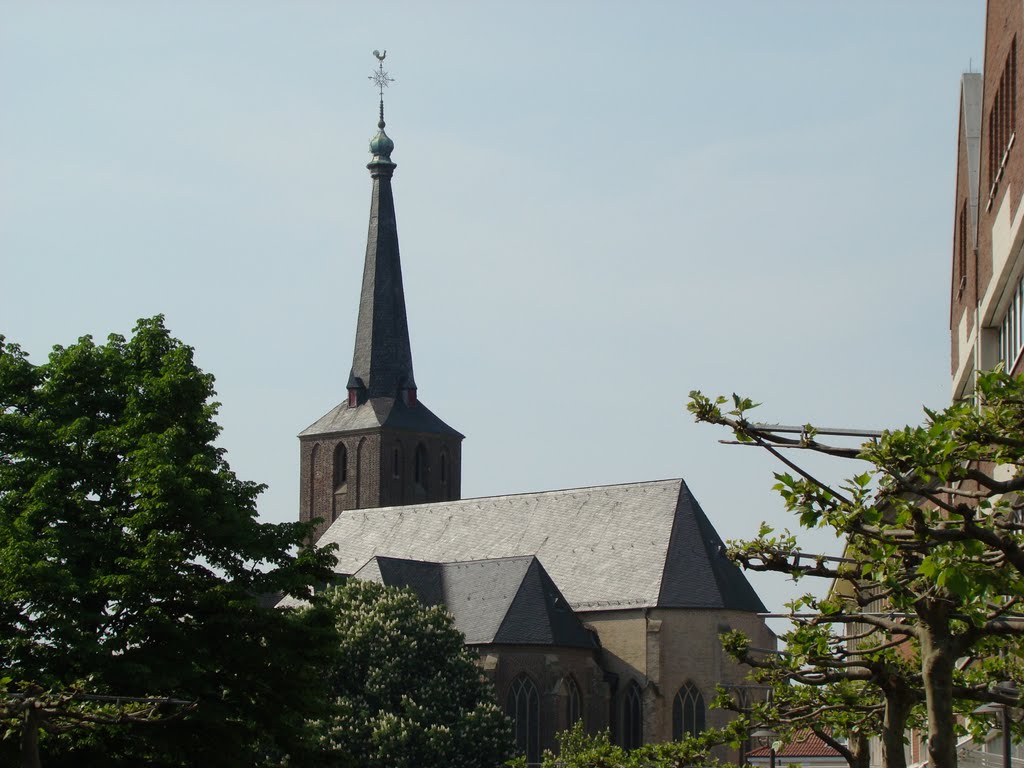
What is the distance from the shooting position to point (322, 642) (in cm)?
2727

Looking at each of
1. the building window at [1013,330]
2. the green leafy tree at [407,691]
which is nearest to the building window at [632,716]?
the green leafy tree at [407,691]

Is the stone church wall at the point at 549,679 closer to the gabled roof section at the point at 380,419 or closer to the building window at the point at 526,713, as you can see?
the building window at the point at 526,713

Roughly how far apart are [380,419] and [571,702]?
20798mm

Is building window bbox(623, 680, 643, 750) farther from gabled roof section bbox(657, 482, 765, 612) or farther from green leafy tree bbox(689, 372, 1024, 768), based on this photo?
green leafy tree bbox(689, 372, 1024, 768)

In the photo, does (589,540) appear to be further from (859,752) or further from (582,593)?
(859,752)

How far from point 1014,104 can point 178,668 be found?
46.5ft

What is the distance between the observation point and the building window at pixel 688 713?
68688 mm

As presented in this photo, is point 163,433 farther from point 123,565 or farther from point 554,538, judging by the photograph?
point 554,538

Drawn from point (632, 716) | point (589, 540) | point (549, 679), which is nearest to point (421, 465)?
point (589, 540)

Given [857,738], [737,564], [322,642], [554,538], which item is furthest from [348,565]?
[737,564]

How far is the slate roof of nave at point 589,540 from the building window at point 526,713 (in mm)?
5724

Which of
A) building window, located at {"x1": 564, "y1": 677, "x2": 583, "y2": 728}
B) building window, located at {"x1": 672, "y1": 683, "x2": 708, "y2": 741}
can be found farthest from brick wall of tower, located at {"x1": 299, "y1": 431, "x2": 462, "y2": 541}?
building window, located at {"x1": 672, "y1": 683, "x2": 708, "y2": 741}

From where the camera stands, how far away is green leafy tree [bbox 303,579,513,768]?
5572 centimetres

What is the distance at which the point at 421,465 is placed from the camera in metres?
85.4
